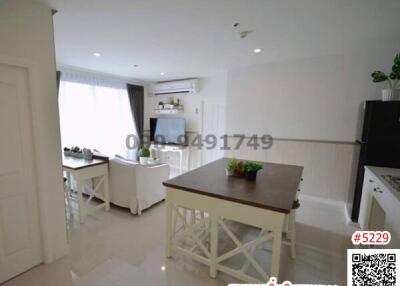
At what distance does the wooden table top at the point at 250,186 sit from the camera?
155 cm

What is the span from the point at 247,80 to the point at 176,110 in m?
2.11

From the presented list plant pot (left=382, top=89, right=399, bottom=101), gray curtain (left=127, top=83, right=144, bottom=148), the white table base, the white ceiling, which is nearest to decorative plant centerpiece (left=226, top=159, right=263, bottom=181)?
the white table base

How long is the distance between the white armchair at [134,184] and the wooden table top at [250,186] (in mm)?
1009

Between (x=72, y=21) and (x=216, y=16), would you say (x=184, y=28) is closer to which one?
(x=216, y=16)

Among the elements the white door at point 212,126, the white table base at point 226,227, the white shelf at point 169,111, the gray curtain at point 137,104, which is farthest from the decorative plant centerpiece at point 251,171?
the gray curtain at point 137,104

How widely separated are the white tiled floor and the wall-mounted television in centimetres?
276

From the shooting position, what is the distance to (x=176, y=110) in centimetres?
538

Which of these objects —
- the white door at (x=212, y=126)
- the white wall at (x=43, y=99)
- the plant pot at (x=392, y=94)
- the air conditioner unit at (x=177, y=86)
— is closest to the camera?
the white wall at (x=43, y=99)

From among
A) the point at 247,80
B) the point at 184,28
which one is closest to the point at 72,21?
the point at 184,28

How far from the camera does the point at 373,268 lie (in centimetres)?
Answer: 103

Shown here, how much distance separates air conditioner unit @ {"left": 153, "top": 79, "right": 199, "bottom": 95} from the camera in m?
5.01

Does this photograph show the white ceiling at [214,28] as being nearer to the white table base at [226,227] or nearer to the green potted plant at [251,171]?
the green potted plant at [251,171]

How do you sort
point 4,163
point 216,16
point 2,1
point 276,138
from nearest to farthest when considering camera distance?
point 2,1 < point 4,163 < point 216,16 < point 276,138

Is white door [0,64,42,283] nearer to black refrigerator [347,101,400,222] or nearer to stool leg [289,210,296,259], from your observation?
stool leg [289,210,296,259]
